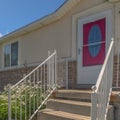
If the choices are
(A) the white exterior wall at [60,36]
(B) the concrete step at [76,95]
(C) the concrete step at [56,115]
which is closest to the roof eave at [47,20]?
(A) the white exterior wall at [60,36]

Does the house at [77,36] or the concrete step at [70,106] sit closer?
the concrete step at [70,106]

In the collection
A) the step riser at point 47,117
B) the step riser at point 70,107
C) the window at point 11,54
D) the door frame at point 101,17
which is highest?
the door frame at point 101,17

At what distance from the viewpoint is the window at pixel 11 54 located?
1391 cm

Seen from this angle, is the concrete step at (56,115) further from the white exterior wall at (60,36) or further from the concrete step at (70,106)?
the white exterior wall at (60,36)

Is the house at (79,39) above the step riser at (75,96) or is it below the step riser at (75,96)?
above

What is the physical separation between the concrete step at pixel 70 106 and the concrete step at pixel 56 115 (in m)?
0.13

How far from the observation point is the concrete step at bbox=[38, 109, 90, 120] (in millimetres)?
6430

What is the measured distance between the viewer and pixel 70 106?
7.04 metres

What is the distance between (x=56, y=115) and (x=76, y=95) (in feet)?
2.82

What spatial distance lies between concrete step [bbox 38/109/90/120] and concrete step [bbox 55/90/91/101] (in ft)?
1.88

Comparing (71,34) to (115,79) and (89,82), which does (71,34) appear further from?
(115,79)

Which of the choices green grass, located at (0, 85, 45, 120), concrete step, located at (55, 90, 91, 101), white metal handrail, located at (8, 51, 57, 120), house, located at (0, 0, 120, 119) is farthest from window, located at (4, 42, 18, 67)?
concrete step, located at (55, 90, 91, 101)

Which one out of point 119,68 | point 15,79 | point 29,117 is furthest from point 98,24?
point 15,79

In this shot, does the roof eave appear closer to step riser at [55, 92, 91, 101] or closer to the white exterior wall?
the white exterior wall
